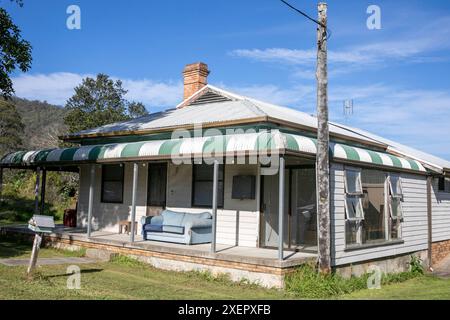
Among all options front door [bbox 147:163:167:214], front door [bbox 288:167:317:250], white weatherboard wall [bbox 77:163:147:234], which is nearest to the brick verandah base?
front door [bbox 288:167:317:250]

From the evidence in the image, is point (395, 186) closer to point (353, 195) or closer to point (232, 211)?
point (353, 195)

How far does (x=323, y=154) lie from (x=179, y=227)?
426 cm

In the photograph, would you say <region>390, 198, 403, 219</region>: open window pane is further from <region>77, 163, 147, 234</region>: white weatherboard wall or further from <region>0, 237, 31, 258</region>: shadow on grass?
<region>0, 237, 31, 258</region>: shadow on grass

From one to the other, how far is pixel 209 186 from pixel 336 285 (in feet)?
15.8

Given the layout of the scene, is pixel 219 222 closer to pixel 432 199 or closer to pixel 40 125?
pixel 432 199

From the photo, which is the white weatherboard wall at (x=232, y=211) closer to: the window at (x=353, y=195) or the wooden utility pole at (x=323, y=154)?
the window at (x=353, y=195)

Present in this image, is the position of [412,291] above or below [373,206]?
below

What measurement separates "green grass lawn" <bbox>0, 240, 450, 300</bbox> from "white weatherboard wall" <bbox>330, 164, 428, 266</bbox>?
0.93 meters

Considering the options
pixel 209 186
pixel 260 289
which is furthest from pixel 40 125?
pixel 260 289

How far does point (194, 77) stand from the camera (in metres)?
18.0

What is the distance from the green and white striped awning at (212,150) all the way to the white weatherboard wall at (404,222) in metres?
0.46

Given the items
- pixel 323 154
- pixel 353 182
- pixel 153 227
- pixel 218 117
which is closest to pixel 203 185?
pixel 153 227

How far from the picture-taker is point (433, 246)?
15.7 meters
